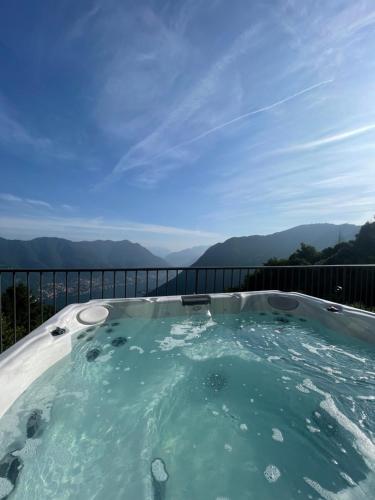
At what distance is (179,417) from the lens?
1.32m

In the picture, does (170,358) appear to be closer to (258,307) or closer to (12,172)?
(258,307)

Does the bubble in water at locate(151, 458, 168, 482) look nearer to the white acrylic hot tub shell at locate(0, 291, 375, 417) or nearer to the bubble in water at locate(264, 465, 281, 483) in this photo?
the bubble in water at locate(264, 465, 281, 483)

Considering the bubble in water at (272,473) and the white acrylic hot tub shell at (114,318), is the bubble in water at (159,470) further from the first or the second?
the white acrylic hot tub shell at (114,318)

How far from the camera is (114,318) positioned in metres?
2.74

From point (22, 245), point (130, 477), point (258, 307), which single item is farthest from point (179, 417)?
point (22, 245)

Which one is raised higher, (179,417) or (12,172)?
(12,172)

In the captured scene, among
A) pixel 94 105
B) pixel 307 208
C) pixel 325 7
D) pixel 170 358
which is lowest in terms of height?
pixel 170 358

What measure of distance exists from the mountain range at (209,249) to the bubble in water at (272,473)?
62.9ft

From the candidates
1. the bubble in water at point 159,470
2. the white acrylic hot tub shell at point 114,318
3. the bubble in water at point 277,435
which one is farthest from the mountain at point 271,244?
the bubble in water at point 159,470

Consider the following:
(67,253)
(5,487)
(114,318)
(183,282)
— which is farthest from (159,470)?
(67,253)

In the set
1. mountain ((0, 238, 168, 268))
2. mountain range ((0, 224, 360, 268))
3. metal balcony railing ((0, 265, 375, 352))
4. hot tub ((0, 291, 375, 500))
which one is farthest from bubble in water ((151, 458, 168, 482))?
mountain ((0, 238, 168, 268))

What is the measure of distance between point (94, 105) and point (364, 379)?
15.7 ft

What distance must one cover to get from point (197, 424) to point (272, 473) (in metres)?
0.42

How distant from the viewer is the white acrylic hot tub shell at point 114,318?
4.58ft
